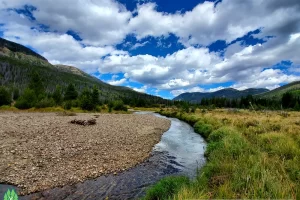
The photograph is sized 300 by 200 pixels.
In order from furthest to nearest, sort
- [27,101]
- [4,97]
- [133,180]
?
1. [4,97]
2. [27,101]
3. [133,180]

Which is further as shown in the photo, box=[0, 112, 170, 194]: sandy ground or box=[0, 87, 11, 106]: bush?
box=[0, 87, 11, 106]: bush

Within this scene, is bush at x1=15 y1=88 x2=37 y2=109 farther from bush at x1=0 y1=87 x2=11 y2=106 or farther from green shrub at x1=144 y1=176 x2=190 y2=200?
green shrub at x1=144 y1=176 x2=190 y2=200

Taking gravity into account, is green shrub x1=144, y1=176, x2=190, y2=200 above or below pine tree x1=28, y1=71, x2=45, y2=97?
below

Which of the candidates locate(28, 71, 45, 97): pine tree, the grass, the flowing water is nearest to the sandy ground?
the flowing water

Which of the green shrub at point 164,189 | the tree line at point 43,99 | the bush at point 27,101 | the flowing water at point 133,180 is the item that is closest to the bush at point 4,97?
the tree line at point 43,99

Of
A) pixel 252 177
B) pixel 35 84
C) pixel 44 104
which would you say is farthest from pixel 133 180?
pixel 35 84

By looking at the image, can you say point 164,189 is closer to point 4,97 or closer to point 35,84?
point 4,97

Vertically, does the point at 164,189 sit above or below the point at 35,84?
below

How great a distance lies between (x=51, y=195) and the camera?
10398mm

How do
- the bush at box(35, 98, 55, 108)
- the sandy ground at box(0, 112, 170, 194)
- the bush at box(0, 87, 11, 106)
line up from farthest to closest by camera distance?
the bush at box(35, 98, 55, 108), the bush at box(0, 87, 11, 106), the sandy ground at box(0, 112, 170, 194)

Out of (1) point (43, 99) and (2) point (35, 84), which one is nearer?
(1) point (43, 99)

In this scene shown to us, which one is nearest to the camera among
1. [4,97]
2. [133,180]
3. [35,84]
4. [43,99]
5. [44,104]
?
[133,180]

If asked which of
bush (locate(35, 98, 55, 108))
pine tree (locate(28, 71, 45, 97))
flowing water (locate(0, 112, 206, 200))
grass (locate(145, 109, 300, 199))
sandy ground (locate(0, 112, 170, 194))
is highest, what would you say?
pine tree (locate(28, 71, 45, 97))

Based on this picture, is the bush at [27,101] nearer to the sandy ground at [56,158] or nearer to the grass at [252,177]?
the sandy ground at [56,158]
